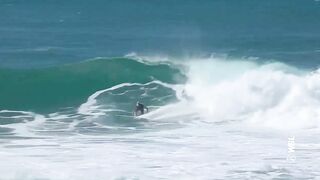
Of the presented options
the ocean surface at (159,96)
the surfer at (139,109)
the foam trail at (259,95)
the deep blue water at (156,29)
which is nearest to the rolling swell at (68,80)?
the ocean surface at (159,96)

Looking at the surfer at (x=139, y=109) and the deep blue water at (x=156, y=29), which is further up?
the deep blue water at (x=156, y=29)

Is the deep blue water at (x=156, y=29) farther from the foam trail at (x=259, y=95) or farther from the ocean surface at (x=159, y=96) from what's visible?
the foam trail at (x=259, y=95)

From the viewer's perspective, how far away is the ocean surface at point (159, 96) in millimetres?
31547

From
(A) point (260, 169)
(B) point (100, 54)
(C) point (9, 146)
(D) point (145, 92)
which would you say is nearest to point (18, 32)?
(B) point (100, 54)

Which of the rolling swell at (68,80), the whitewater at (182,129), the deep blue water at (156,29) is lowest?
the whitewater at (182,129)

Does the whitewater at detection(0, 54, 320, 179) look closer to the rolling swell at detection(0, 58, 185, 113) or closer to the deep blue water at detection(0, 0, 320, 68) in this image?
the rolling swell at detection(0, 58, 185, 113)

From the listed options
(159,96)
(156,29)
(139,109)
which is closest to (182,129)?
(139,109)

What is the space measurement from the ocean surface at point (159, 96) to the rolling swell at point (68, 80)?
5 centimetres

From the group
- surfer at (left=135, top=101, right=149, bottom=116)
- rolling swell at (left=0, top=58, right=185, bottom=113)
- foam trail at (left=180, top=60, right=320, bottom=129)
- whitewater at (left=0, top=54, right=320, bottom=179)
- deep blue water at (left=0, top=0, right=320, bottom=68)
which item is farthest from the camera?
deep blue water at (left=0, top=0, right=320, bottom=68)

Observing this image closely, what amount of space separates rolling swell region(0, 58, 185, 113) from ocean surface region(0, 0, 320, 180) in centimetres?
5

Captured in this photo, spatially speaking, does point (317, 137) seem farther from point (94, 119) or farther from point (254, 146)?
point (94, 119)

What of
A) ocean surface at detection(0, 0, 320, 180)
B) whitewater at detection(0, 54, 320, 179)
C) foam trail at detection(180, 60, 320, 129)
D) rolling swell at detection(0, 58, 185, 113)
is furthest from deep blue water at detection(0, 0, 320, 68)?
whitewater at detection(0, 54, 320, 179)

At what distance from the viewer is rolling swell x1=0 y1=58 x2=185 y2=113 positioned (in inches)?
1586

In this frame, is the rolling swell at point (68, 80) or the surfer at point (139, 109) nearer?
the surfer at point (139, 109)
